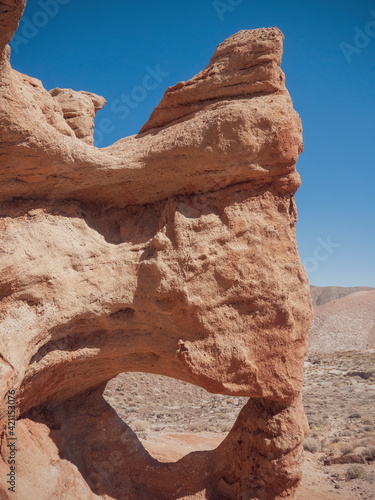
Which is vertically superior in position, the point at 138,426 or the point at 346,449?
the point at 138,426

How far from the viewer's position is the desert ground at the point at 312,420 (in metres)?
8.54

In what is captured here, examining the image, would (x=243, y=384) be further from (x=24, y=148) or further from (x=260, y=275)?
(x=24, y=148)

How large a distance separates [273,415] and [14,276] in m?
4.35

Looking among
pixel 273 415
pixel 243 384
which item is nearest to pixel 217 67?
pixel 243 384

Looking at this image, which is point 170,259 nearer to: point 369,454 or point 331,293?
point 369,454

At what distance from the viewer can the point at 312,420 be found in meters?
13.6

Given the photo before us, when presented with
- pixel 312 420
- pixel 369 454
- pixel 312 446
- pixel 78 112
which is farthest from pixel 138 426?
pixel 78 112

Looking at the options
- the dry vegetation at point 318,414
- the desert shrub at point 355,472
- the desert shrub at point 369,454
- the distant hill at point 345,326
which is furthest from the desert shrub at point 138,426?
the distant hill at point 345,326

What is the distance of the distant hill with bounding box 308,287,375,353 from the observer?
40125mm

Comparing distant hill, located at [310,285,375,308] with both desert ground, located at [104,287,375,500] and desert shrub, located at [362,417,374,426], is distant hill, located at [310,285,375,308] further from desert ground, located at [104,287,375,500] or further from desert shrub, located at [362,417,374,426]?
desert shrub, located at [362,417,374,426]

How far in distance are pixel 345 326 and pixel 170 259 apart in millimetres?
42356

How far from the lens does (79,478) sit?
5988 mm

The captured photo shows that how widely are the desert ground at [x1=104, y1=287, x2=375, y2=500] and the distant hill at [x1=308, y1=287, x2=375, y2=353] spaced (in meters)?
13.7

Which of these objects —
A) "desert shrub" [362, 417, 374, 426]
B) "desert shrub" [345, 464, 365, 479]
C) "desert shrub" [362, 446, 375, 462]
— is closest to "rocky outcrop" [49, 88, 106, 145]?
"desert shrub" [345, 464, 365, 479]
